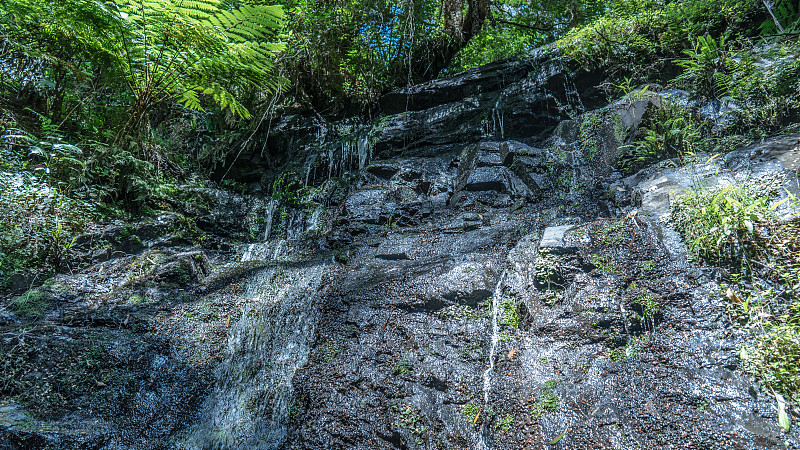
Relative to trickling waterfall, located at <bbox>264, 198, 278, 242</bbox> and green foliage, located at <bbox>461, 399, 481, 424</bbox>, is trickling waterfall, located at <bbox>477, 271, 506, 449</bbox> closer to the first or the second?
green foliage, located at <bbox>461, 399, 481, 424</bbox>

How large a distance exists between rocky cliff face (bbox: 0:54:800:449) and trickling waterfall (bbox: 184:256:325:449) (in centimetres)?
2

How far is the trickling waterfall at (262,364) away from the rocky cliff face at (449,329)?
2 centimetres

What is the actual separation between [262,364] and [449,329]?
6.52 feet

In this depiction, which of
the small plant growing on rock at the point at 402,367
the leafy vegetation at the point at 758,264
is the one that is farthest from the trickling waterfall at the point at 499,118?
the small plant growing on rock at the point at 402,367

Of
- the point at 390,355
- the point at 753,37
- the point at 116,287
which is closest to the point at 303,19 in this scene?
the point at 116,287

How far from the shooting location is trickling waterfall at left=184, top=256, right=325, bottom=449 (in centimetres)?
351

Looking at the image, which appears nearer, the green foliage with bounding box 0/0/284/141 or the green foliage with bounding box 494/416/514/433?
the green foliage with bounding box 494/416/514/433

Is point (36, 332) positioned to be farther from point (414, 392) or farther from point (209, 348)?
point (414, 392)

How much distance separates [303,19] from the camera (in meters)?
7.90

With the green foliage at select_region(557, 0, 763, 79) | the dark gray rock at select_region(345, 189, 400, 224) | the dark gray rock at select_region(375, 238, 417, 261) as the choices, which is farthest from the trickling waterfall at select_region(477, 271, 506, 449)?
the green foliage at select_region(557, 0, 763, 79)

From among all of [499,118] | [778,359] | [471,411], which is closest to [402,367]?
[471,411]

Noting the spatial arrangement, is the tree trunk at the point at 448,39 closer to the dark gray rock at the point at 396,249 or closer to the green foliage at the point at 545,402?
the dark gray rock at the point at 396,249

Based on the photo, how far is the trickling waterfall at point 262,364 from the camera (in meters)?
3.51

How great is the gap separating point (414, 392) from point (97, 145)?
6122mm
